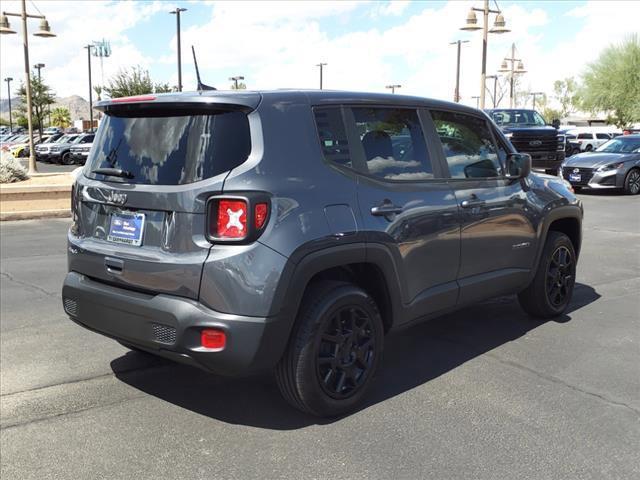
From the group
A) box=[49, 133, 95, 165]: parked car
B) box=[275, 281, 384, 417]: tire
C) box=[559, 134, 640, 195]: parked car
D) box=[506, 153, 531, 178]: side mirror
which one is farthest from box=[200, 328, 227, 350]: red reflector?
box=[49, 133, 95, 165]: parked car

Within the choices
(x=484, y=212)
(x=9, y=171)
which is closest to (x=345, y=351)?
(x=484, y=212)

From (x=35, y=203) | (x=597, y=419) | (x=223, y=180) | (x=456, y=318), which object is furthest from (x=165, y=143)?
(x=35, y=203)

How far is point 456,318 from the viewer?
588cm

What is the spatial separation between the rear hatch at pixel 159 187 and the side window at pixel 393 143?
31.4 inches

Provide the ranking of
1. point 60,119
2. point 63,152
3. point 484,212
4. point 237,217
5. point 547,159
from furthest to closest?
point 60,119 < point 63,152 < point 547,159 < point 484,212 < point 237,217

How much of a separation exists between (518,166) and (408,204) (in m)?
1.37

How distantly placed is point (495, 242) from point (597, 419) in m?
1.49

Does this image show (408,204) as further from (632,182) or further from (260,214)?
(632,182)

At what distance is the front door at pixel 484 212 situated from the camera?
454cm

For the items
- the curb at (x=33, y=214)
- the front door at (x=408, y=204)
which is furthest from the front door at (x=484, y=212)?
the curb at (x=33, y=214)

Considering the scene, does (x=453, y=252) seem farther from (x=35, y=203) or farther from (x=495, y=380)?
(x=35, y=203)

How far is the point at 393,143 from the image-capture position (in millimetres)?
4121

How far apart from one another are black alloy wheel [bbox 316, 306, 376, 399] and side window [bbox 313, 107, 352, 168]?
2.79 feet

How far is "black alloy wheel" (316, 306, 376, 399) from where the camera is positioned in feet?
12.0
